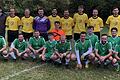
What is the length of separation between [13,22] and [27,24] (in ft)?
1.80

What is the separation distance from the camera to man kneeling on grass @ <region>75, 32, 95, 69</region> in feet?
35.0

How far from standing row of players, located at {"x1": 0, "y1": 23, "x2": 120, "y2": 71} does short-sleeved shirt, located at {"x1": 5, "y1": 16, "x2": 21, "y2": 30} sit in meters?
1.09

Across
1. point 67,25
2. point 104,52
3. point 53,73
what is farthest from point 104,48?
point 67,25

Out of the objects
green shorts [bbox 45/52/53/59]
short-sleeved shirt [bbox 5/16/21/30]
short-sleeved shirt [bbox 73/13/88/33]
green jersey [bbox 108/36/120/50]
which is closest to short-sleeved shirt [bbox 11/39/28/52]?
green shorts [bbox 45/52/53/59]

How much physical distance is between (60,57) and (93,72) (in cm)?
117

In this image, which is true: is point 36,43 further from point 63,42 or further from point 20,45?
point 63,42

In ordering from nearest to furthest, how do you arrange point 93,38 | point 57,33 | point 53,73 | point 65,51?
point 53,73 < point 65,51 < point 93,38 < point 57,33

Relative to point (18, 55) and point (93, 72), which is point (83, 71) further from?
point (18, 55)

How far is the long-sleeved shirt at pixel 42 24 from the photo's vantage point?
12164 millimetres

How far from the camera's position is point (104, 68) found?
10625mm

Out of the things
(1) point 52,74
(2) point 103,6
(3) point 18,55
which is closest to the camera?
(1) point 52,74

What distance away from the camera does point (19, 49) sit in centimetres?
1163

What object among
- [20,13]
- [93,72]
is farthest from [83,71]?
[20,13]

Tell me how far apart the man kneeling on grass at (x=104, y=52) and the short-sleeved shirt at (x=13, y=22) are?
330 cm
